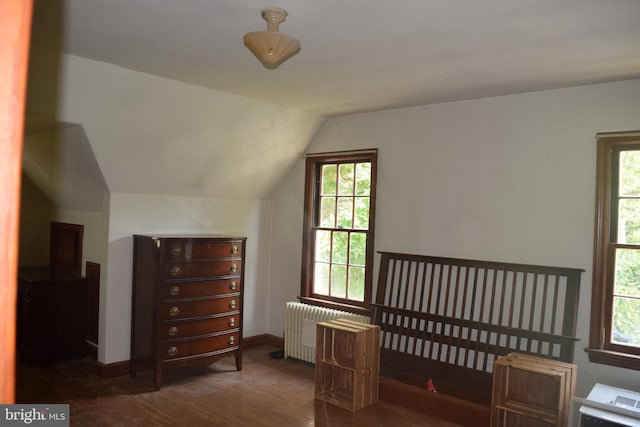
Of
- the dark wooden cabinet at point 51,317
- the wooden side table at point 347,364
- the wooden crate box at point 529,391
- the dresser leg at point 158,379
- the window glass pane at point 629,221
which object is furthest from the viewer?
the dark wooden cabinet at point 51,317

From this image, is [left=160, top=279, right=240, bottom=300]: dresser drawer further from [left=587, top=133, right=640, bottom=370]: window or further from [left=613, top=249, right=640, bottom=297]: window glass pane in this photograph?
[left=613, top=249, right=640, bottom=297]: window glass pane

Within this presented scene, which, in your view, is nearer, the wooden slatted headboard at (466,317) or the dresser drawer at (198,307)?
the wooden slatted headboard at (466,317)

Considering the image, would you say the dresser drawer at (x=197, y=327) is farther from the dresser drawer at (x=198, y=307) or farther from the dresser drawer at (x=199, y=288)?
the dresser drawer at (x=199, y=288)

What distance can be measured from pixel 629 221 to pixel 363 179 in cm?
229

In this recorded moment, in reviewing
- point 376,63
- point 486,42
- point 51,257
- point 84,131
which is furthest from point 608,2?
point 51,257

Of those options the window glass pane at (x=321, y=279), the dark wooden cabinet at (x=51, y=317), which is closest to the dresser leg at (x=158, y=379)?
the dark wooden cabinet at (x=51, y=317)

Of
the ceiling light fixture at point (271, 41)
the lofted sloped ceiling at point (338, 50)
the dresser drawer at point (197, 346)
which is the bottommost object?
the dresser drawer at point (197, 346)

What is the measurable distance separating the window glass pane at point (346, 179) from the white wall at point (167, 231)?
101 cm

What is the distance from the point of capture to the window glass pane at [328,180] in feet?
16.9

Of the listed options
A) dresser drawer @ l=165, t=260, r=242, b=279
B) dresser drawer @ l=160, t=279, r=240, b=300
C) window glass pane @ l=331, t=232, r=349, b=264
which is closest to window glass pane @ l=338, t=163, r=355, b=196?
window glass pane @ l=331, t=232, r=349, b=264

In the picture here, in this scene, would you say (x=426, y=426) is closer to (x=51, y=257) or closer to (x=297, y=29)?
(x=297, y=29)

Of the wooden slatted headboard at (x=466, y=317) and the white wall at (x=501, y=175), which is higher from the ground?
the white wall at (x=501, y=175)

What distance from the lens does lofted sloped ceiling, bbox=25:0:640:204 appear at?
2391mm
